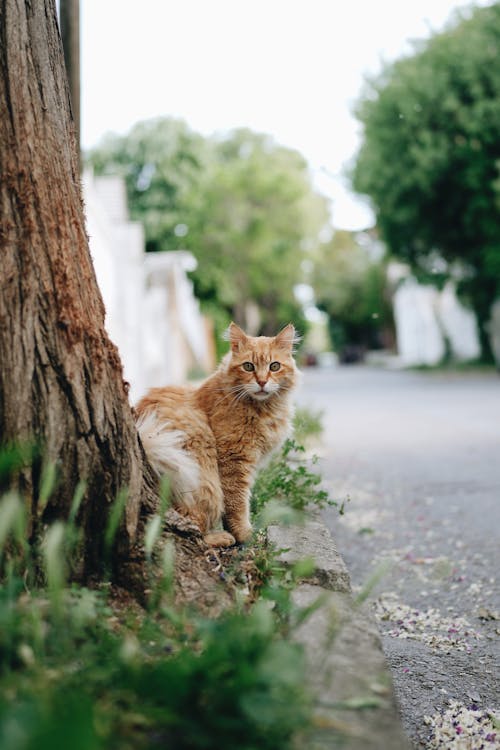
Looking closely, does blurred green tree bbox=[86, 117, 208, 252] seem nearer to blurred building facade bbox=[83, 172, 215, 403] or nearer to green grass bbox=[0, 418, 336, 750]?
blurred building facade bbox=[83, 172, 215, 403]

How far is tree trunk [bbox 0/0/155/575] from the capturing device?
1896 millimetres

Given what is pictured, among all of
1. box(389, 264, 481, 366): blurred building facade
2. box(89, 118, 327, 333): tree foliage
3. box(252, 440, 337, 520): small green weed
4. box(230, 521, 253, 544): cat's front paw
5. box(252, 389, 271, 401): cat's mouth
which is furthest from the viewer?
box(89, 118, 327, 333): tree foliage

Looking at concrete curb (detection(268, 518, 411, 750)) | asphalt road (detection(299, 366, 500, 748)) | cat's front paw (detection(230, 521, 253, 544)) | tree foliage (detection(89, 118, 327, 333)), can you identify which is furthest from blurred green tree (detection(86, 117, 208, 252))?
concrete curb (detection(268, 518, 411, 750))

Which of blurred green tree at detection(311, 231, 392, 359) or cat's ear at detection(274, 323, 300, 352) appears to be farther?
blurred green tree at detection(311, 231, 392, 359)

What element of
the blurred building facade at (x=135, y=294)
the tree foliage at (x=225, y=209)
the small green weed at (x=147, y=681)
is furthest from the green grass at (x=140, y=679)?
the tree foliage at (x=225, y=209)

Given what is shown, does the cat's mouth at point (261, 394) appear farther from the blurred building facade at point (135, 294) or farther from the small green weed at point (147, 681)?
the blurred building facade at point (135, 294)

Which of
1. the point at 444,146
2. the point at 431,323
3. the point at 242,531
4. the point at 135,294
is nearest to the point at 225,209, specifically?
the point at 431,323

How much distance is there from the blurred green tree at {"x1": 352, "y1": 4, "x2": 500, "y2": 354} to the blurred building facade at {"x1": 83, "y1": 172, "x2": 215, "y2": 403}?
7522 mm

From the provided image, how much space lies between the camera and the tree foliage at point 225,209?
30.4 meters

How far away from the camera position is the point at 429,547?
14.2ft

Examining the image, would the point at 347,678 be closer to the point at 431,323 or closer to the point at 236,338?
the point at 236,338

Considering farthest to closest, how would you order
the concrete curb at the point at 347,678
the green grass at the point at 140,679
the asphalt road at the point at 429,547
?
the asphalt road at the point at 429,547 → the concrete curb at the point at 347,678 → the green grass at the point at 140,679

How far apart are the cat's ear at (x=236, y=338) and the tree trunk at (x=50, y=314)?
1083 mm

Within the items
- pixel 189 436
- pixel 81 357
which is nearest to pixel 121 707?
pixel 81 357
